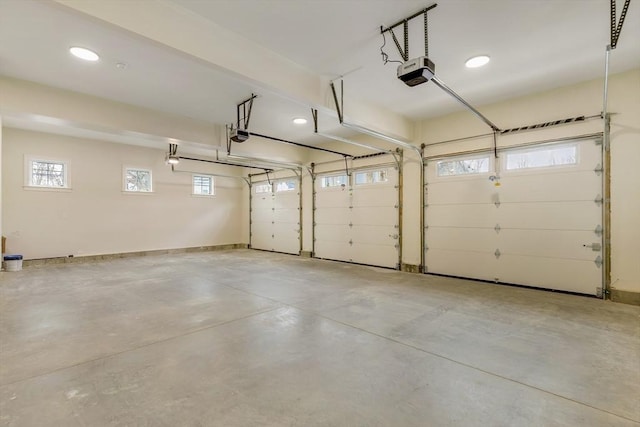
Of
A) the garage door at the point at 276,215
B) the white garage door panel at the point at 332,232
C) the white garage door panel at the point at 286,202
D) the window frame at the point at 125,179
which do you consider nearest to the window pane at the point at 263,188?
the garage door at the point at 276,215

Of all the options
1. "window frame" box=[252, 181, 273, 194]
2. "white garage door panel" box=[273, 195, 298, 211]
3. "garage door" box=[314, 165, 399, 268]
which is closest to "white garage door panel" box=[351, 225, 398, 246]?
"garage door" box=[314, 165, 399, 268]

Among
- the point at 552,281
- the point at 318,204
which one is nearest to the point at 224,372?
the point at 552,281

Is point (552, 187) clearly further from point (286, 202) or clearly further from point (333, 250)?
point (286, 202)

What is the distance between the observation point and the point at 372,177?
6934mm

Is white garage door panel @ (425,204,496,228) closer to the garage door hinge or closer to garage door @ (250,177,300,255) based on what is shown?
the garage door hinge

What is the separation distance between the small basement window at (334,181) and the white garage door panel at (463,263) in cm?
279

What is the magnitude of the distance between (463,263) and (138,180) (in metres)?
8.63

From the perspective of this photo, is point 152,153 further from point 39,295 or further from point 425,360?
point 425,360

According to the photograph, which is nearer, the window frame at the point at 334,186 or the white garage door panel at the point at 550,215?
the white garage door panel at the point at 550,215

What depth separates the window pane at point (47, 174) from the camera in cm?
677

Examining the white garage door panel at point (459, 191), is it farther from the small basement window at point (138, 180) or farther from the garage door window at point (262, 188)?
the small basement window at point (138, 180)

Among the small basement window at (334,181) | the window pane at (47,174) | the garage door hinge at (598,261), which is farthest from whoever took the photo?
the small basement window at (334,181)

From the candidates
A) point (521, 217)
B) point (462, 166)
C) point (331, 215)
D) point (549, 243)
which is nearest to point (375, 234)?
point (331, 215)

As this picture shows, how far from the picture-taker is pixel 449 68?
150 inches
